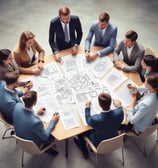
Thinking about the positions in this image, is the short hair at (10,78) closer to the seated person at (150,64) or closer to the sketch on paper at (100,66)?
the sketch on paper at (100,66)

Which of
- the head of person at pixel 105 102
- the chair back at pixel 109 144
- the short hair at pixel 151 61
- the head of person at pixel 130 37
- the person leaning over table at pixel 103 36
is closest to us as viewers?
the head of person at pixel 105 102

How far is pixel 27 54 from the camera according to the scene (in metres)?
4.35

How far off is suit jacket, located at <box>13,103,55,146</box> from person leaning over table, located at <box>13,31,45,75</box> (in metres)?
0.72

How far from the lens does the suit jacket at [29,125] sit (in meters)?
3.47

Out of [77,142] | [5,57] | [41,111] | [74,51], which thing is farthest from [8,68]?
[77,142]

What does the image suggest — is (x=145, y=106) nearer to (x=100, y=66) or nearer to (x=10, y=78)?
(x=100, y=66)

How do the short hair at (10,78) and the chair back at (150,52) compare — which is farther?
the chair back at (150,52)

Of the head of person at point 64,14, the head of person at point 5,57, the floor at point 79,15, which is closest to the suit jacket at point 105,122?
the head of person at point 5,57

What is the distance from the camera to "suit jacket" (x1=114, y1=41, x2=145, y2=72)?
4.14m

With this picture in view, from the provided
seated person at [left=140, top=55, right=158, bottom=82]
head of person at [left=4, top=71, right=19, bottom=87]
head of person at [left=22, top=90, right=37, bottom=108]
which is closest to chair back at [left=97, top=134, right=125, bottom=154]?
head of person at [left=22, top=90, right=37, bottom=108]

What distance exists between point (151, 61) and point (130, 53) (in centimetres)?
43

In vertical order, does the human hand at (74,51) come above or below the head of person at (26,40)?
below

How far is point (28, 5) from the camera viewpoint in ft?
21.2

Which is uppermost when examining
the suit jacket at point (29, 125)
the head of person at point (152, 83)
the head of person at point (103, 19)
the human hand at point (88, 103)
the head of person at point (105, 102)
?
the head of person at point (103, 19)
